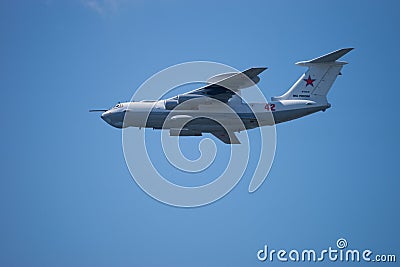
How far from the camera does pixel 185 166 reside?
14383mm

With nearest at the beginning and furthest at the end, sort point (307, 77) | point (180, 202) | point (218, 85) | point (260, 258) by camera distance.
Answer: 1. point (260, 258)
2. point (180, 202)
3. point (218, 85)
4. point (307, 77)

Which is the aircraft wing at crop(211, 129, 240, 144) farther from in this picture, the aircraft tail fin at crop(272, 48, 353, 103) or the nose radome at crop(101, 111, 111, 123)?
the nose radome at crop(101, 111, 111, 123)

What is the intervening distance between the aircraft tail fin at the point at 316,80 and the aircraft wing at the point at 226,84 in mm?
1431

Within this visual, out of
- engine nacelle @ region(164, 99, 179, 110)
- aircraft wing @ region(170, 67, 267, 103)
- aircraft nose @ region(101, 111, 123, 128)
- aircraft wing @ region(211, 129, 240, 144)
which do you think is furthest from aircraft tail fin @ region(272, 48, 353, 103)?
aircraft nose @ region(101, 111, 123, 128)

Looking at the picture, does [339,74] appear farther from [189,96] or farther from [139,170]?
[139,170]

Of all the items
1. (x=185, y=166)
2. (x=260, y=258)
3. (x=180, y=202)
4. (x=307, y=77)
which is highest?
(x=307, y=77)

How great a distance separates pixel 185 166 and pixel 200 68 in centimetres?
249

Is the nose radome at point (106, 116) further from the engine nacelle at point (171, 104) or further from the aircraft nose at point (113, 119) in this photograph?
the engine nacelle at point (171, 104)

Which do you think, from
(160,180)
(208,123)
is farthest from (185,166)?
(208,123)

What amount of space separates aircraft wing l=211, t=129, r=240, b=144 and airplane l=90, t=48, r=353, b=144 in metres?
0.18

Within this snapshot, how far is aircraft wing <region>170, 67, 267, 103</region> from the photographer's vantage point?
1470 centimetres

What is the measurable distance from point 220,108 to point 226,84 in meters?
0.75

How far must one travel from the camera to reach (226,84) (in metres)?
15.2

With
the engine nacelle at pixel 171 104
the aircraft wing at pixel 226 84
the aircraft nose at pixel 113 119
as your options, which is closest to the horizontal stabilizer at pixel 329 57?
the aircraft wing at pixel 226 84
